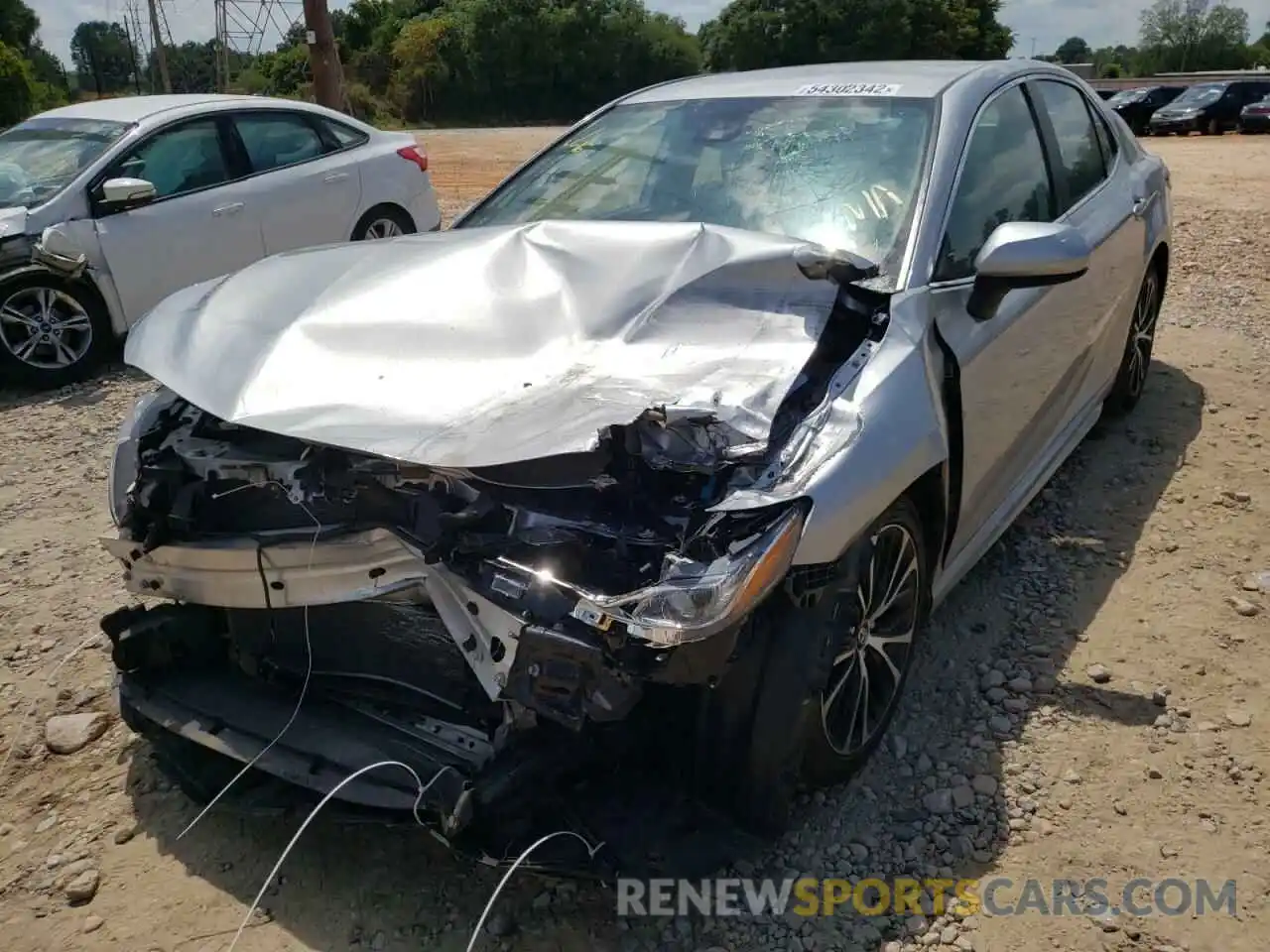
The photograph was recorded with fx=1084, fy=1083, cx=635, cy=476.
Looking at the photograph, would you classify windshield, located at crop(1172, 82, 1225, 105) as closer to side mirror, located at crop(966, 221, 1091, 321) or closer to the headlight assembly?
side mirror, located at crop(966, 221, 1091, 321)

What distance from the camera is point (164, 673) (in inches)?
112

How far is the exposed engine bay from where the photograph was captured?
2137 mm

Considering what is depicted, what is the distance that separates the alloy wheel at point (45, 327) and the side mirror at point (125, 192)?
24.6 inches

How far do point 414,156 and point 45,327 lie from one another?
122 inches

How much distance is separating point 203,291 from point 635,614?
1.95m

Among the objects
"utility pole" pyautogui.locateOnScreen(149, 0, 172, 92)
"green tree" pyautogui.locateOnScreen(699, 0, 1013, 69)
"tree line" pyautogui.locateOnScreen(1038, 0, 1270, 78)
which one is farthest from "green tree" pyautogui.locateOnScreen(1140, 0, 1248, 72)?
"utility pole" pyautogui.locateOnScreen(149, 0, 172, 92)

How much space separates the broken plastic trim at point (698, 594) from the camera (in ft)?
6.75

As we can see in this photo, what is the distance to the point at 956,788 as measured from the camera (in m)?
2.87

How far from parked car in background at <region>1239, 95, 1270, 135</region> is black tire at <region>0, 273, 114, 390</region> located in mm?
27589

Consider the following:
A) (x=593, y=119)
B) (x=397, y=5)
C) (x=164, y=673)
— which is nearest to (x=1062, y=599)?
(x=593, y=119)

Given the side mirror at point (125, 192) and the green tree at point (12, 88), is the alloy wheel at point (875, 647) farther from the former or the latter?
the green tree at point (12, 88)

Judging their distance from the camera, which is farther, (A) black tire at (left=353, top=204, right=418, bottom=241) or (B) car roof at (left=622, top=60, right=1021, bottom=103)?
(A) black tire at (left=353, top=204, right=418, bottom=241)

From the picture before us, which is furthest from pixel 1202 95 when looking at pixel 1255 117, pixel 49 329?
pixel 49 329

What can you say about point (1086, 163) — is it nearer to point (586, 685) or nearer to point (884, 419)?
point (884, 419)
